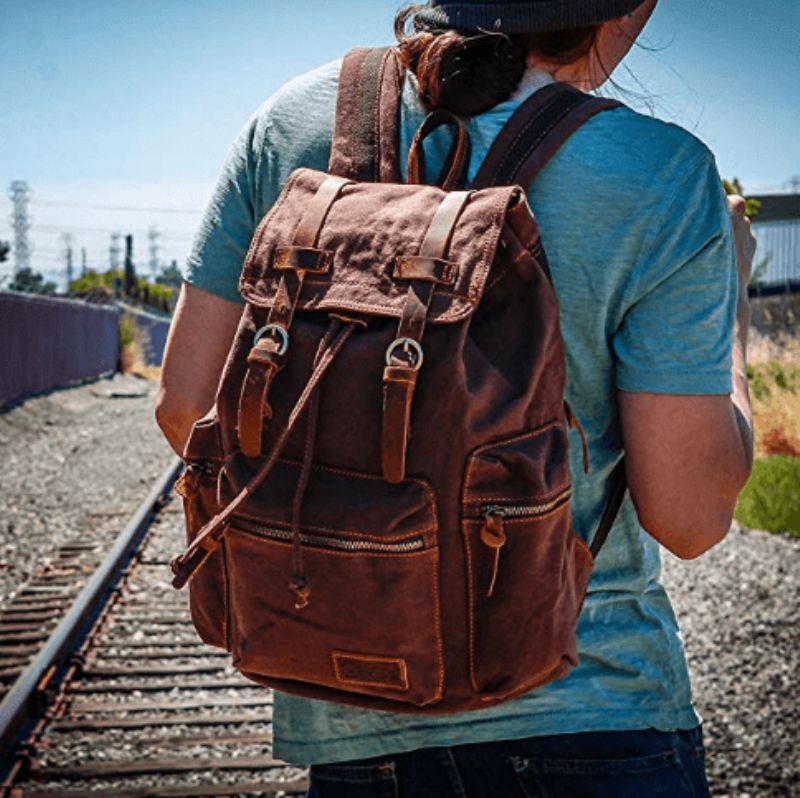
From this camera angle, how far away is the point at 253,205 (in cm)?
164

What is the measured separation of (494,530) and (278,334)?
0.37 meters

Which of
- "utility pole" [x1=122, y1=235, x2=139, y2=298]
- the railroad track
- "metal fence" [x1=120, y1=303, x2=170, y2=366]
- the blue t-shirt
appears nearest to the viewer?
the blue t-shirt

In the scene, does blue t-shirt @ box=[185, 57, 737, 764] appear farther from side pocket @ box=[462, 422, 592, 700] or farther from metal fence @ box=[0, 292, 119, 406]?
metal fence @ box=[0, 292, 119, 406]

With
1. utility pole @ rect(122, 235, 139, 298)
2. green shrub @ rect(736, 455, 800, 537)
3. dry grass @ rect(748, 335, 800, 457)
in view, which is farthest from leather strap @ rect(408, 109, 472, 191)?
utility pole @ rect(122, 235, 139, 298)

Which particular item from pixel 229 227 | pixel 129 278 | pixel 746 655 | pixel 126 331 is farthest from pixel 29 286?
pixel 129 278

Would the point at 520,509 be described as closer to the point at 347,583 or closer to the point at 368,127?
the point at 347,583

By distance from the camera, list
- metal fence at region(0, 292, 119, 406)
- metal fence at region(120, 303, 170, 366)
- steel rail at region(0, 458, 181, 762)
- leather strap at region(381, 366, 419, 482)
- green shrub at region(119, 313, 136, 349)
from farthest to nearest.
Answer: metal fence at region(120, 303, 170, 366) < green shrub at region(119, 313, 136, 349) < metal fence at region(0, 292, 119, 406) < steel rail at region(0, 458, 181, 762) < leather strap at region(381, 366, 419, 482)

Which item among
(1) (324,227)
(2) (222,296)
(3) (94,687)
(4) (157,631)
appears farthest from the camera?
(4) (157,631)

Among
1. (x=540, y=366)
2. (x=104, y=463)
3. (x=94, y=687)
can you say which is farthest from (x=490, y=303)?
(x=104, y=463)

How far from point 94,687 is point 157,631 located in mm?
933

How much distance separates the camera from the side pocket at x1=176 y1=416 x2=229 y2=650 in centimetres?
141

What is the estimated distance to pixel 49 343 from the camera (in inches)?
875

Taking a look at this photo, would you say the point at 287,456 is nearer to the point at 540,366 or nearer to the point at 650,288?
the point at 540,366

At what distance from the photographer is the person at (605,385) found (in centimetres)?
132
